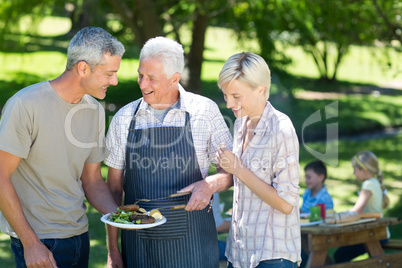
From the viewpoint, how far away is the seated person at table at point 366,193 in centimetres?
494

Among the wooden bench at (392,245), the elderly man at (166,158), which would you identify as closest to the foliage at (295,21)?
the wooden bench at (392,245)

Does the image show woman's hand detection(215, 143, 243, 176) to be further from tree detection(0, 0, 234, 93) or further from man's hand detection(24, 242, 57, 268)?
tree detection(0, 0, 234, 93)

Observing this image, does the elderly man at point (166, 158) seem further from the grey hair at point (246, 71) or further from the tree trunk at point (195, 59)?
the tree trunk at point (195, 59)

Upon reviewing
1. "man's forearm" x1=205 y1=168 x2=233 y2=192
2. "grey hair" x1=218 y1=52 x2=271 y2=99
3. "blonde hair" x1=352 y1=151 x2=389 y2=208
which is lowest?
"blonde hair" x1=352 y1=151 x2=389 y2=208

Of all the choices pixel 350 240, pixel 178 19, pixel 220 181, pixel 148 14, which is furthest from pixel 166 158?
pixel 178 19

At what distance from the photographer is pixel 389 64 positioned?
5.75 metres

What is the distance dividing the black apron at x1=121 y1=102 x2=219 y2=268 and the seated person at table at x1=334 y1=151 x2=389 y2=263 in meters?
2.47

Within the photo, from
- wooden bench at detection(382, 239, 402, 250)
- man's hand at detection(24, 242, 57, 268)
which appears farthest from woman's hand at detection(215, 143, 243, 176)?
wooden bench at detection(382, 239, 402, 250)

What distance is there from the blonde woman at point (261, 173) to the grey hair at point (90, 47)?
0.59 m

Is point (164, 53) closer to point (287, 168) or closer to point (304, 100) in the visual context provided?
point (287, 168)

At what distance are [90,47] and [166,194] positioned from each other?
85 cm

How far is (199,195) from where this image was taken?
8.67 feet

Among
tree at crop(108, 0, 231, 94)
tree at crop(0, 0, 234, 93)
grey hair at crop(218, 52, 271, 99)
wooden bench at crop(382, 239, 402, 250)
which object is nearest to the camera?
grey hair at crop(218, 52, 271, 99)

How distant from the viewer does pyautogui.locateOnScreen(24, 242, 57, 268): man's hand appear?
246 centimetres
